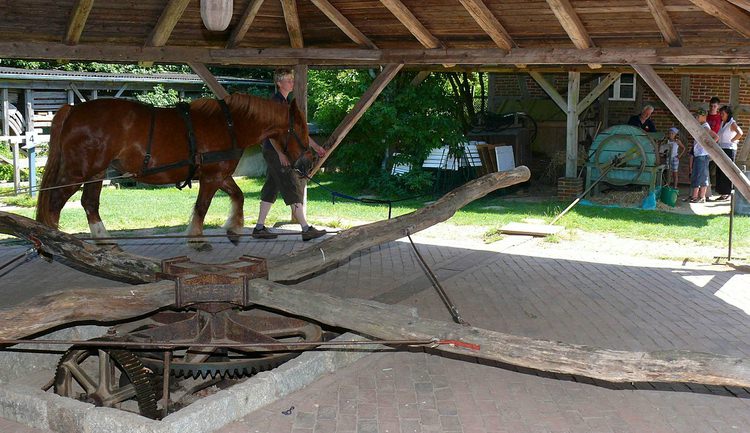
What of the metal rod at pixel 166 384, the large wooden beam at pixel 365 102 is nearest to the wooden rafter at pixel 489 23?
the large wooden beam at pixel 365 102

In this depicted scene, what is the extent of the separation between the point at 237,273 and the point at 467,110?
17070 millimetres

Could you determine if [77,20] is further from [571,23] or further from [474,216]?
[474,216]

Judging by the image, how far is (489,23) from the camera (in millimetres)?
9078

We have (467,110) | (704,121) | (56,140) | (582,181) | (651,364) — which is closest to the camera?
(651,364)

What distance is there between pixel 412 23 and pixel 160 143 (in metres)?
3.38

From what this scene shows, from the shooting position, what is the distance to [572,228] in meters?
13.1

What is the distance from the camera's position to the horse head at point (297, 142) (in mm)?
10164

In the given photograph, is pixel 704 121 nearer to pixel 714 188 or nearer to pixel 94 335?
pixel 714 188

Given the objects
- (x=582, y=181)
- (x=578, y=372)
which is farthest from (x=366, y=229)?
(x=582, y=181)

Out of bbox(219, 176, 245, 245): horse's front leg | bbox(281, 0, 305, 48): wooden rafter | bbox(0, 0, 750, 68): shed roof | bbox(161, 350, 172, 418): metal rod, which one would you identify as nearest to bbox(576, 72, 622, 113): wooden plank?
bbox(0, 0, 750, 68): shed roof

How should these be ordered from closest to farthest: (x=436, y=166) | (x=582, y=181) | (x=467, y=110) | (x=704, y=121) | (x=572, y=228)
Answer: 1. (x=572, y=228)
2. (x=704, y=121)
3. (x=582, y=181)
4. (x=436, y=166)
5. (x=467, y=110)

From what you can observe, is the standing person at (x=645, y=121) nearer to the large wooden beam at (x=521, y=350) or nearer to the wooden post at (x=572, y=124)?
the wooden post at (x=572, y=124)

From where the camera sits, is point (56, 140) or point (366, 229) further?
point (56, 140)

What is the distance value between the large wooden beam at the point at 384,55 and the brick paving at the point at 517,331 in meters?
2.52
